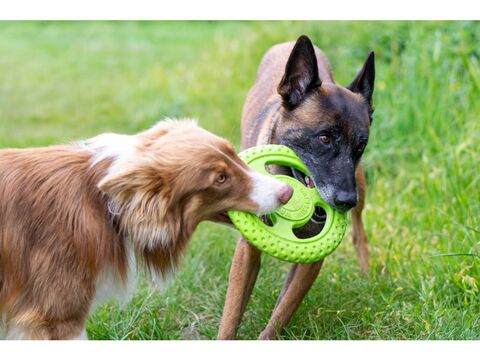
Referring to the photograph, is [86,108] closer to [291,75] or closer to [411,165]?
[411,165]

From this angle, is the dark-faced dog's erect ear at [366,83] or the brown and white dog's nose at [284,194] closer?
the brown and white dog's nose at [284,194]

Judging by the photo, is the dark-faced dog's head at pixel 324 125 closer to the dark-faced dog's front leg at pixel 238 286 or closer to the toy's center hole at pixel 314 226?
the toy's center hole at pixel 314 226

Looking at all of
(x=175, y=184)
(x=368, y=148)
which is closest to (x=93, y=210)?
(x=175, y=184)

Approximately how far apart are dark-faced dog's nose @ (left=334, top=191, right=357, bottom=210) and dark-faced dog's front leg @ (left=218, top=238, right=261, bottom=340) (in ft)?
2.38

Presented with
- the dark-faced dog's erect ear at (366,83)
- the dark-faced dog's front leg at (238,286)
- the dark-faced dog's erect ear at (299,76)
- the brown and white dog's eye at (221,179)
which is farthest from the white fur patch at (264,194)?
the dark-faced dog's erect ear at (366,83)

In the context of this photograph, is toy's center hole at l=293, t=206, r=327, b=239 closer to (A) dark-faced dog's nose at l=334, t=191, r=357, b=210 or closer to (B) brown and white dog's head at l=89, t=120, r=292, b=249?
(A) dark-faced dog's nose at l=334, t=191, r=357, b=210

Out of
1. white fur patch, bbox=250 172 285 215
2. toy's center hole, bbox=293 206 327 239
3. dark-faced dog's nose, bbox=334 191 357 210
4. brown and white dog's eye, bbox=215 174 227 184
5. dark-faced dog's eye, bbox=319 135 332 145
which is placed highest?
dark-faced dog's eye, bbox=319 135 332 145

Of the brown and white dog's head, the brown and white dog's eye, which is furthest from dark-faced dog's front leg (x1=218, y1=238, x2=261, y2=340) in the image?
the brown and white dog's eye

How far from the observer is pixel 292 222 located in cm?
467

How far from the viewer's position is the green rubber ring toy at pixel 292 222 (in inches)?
177

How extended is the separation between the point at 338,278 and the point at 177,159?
2.07 meters

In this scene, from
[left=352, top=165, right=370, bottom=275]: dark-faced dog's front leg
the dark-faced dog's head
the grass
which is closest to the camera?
the dark-faced dog's head

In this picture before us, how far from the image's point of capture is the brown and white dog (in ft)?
13.2

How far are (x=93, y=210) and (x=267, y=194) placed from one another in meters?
0.99
